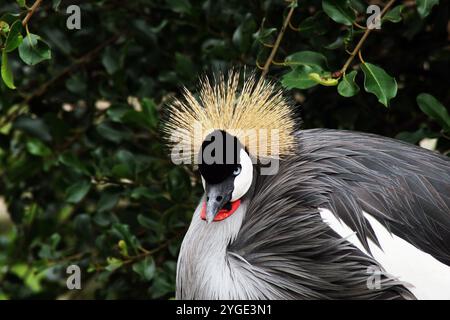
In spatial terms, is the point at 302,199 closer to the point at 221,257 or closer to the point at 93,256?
the point at 221,257

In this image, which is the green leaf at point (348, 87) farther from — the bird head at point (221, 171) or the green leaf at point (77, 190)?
the green leaf at point (77, 190)

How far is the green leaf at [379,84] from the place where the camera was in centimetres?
168

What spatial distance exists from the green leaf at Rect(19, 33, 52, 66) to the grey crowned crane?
0.29 metres

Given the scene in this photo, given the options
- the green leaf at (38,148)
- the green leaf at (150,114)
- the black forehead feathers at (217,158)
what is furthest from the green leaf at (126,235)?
the black forehead feathers at (217,158)

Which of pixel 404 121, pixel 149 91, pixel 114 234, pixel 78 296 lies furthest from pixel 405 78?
pixel 78 296

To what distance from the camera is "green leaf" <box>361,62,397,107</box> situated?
1.68 meters

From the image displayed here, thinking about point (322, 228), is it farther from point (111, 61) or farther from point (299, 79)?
point (111, 61)

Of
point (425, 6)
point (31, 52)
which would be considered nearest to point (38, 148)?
point (31, 52)

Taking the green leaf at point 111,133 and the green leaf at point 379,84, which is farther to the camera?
the green leaf at point 111,133

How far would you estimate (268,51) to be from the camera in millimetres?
1968

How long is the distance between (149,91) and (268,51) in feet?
1.52

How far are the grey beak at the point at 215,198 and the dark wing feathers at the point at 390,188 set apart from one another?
20cm

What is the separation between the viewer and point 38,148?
2393 millimetres

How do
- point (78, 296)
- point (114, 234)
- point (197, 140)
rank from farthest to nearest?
point (78, 296), point (114, 234), point (197, 140)
